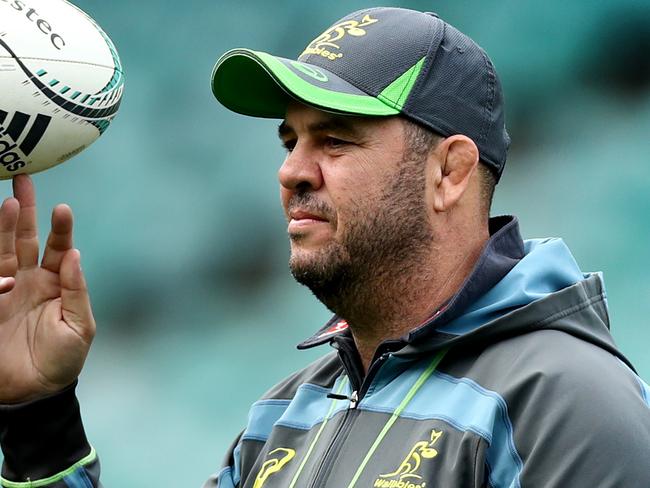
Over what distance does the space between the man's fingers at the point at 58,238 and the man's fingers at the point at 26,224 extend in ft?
0.08

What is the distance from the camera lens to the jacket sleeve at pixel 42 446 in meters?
2.33

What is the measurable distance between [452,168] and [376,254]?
0.21 metres

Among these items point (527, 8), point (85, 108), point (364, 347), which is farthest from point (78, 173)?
point (364, 347)

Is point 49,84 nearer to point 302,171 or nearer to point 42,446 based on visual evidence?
point 302,171

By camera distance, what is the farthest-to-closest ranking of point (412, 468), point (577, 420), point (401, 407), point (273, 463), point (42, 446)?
point (42, 446) → point (273, 463) → point (401, 407) → point (412, 468) → point (577, 420)

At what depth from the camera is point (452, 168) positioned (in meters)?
2.19

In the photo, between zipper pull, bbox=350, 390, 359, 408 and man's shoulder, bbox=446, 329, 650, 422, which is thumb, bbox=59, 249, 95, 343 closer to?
zipper pull, bbox=350, 390, 359, 408

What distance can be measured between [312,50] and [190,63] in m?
2.33

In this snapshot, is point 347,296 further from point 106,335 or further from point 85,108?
point 106,335

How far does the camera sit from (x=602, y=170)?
4125 mm

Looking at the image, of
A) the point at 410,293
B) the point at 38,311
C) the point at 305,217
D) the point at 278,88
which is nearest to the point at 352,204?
the point at 305,217

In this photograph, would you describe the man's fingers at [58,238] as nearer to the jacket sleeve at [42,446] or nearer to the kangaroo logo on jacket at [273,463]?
the jacket sleeve at [42,446]

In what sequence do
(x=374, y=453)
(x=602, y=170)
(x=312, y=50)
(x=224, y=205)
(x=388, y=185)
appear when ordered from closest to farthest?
(x=374, y=453)
(x=388, y=185)
(x=312, y=50)
(x=602, y=170)
(x=224, y=205)

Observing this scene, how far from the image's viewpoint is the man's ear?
2178 mm
